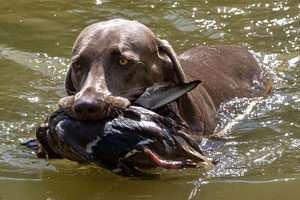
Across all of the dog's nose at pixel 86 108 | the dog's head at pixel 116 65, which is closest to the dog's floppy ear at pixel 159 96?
the dog's head at pixel 116 65

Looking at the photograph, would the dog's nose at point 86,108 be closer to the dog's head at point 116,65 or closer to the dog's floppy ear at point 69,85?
the dog's head at point 116,65

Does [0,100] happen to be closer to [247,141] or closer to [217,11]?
[247,141]

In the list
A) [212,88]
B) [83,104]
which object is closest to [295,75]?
[212,88]

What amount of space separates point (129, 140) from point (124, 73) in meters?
1.00

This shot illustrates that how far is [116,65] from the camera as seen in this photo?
5641 millimetres

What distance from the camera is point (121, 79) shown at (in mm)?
5586

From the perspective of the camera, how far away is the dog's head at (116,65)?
5.13m

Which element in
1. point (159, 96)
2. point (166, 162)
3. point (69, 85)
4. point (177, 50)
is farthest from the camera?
point (177, 50)

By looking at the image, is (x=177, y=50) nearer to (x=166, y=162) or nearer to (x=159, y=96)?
(x=159, y=96)

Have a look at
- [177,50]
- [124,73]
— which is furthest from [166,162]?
[177,50]

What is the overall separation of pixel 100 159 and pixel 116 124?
0.76ft

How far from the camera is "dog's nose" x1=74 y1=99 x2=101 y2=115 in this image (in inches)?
187

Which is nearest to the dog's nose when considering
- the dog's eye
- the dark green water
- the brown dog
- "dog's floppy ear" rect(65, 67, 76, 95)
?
the brown dog

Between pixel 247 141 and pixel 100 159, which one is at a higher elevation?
pixel 100 159
